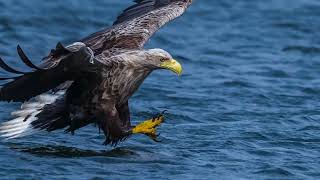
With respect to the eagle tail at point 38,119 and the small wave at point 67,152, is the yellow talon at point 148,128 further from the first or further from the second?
the eagle tail at point 38,119

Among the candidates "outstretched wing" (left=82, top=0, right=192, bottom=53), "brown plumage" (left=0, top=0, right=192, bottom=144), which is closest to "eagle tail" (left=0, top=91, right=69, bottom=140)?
"brown plumage" (left=0, top=0, right=192, bottom=144)

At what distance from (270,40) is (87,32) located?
2.59 meters

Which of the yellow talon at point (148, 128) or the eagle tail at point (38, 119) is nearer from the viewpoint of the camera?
the yellow talon at point (148, 128)

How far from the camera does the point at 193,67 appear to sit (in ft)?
44.1

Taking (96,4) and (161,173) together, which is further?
(96,4)

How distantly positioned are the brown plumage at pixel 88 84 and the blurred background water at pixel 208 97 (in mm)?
245

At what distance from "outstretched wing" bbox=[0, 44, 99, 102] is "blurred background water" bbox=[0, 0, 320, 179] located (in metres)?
0.57

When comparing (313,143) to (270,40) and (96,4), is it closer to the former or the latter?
(270,40)

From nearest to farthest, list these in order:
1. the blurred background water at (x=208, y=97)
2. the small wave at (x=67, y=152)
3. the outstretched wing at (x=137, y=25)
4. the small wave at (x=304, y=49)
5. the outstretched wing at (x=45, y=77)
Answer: the outstretched wing at (x=45, y=77)
the blurred background water at (x=208, y=97)
the small wave at (x=67, y=152)
the outstretched wing at (x=137, y=25)
the small wave at (x=304, y=49)

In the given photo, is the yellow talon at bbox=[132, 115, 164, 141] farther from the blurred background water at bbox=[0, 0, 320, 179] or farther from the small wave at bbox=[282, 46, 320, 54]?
the small wave at bbox=[282, 46, 320, 54]

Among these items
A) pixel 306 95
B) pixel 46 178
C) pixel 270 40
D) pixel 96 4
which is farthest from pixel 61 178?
pixel 96 4

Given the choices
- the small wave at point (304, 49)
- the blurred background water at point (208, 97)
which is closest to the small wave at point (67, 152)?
the blurred background water at point (208, 97)

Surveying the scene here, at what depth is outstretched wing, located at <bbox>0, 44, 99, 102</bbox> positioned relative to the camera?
8336 mm

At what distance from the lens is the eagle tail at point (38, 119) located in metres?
9.24
